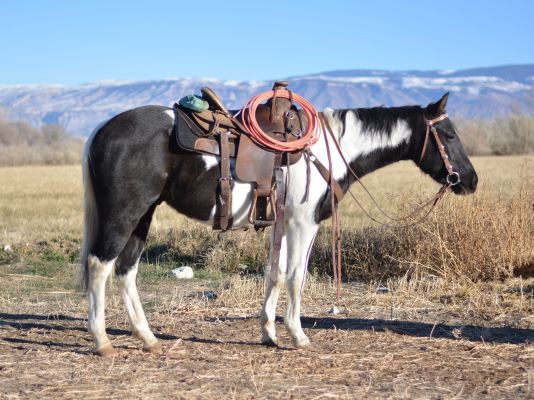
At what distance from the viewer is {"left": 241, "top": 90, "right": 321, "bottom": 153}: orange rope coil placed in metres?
5.90

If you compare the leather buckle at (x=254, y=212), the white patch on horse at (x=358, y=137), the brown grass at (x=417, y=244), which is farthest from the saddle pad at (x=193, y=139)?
the brown grass at (x=417, y=244)

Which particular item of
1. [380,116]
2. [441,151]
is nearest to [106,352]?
[380,116]

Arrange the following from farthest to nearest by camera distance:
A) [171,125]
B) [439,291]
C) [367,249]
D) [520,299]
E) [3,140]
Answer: [3,140], [367,249], [439,291], [520,299], [171,125]

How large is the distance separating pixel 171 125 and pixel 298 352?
82.7 inches

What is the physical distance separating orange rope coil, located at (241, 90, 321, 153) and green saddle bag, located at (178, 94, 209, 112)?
0.33 meters

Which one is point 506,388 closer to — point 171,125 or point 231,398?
point 231,398

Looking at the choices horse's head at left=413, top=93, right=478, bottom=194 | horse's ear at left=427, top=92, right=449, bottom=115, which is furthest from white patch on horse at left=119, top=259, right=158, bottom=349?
horse's ear at left=427, top=92, right=449, bottom=115

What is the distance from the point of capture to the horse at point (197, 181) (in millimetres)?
5750

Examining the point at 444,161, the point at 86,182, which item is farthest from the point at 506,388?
the point at 86,182

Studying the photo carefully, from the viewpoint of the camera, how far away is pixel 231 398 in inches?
185

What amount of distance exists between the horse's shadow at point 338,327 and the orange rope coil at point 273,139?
173cm

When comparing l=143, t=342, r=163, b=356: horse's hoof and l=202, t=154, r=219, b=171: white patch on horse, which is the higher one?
l=202, t=154, r=219, b=171: white patch on horse

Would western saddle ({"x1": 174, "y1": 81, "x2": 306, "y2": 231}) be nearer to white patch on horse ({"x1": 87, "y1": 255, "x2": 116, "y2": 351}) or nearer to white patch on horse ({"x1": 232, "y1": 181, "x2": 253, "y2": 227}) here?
white patch on horse ({"x1": 232, "y1": 181, "x2": 253, "y2": 227})

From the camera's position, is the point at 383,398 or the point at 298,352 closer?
the point at 383,398
